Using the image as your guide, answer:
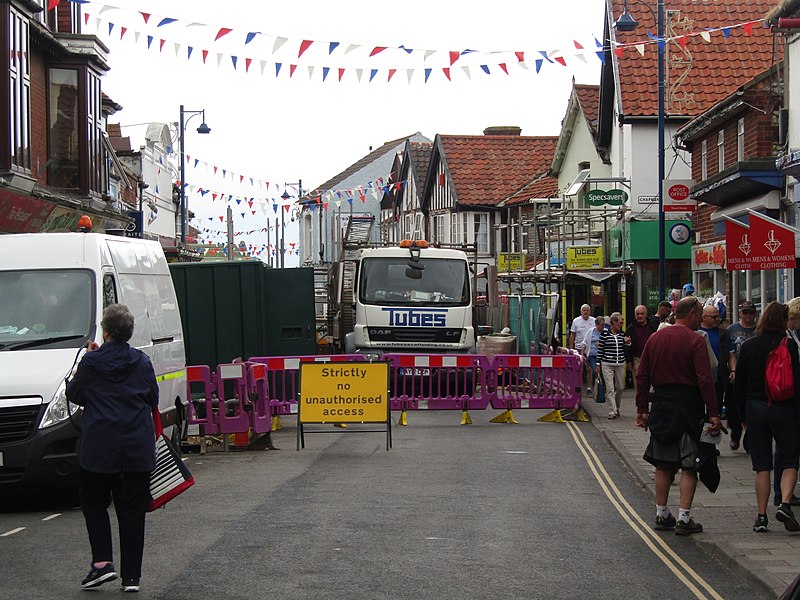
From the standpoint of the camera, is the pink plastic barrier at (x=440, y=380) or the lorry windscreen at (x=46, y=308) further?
the pink plastic barrier at (x=440, y=380)

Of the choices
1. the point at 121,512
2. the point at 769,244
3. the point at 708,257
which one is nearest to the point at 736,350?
the point at 769,244

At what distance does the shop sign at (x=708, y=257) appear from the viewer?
24.4m

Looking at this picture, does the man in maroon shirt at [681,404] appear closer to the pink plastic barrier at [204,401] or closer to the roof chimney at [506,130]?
the pink plastic barrier at [204,401]

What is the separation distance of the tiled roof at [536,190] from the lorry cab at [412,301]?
22.7 meters

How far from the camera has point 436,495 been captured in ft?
37.3

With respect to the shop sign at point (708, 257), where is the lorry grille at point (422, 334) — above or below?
below

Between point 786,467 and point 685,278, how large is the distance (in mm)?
22628

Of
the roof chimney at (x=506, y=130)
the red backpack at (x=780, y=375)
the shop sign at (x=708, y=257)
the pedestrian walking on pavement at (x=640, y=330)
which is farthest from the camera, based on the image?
the roof chimney at (x=506, y=130)

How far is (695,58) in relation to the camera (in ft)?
106

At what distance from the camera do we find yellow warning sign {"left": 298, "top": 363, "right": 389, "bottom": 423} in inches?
619

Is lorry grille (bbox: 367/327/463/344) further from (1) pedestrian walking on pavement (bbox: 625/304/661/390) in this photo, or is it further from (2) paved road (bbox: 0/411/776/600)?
(2) paved road (bbox: 0/411/776/600)

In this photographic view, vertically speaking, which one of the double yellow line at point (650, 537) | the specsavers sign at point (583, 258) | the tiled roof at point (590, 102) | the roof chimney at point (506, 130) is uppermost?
the roof chimney at point (506, 130)

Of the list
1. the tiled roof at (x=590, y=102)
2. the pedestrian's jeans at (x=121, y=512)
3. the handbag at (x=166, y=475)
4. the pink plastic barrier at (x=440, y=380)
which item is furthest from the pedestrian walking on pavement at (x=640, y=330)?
the tiled roof at (x=590, y=102)

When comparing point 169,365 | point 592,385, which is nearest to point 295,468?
point 169,365
